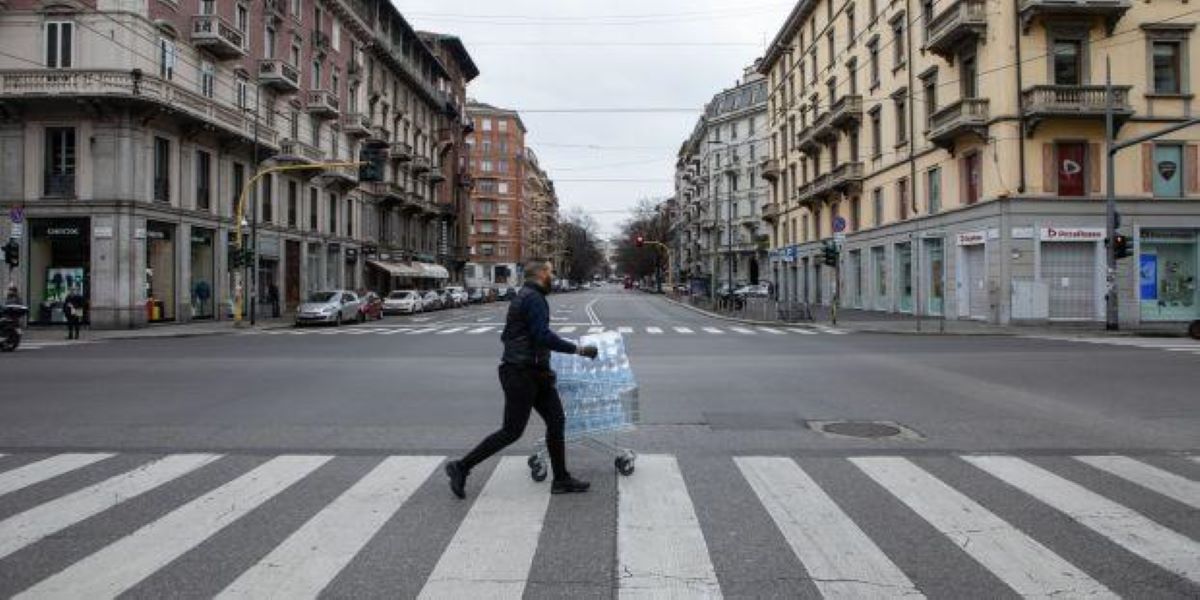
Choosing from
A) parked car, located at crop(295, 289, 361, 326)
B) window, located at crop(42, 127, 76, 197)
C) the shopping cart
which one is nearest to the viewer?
the shopping cart

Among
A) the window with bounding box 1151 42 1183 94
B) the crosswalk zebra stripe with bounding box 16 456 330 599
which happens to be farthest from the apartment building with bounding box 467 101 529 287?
the crosswalk zebra stripe with bounding box 16 456 330 599

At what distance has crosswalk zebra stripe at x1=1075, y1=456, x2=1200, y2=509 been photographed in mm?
5839

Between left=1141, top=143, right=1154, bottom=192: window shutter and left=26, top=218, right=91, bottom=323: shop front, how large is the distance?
118 ft

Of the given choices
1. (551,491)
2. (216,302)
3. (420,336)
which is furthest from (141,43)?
(551,491)

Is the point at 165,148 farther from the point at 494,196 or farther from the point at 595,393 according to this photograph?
the point at 494,196

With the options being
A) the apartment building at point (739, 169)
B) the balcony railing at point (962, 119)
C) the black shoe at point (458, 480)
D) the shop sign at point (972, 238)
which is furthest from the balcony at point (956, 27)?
the apartment building at point (739, 169)

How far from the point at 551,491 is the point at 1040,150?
26.7 metres

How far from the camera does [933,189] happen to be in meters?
32.3

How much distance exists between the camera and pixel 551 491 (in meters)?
5.88

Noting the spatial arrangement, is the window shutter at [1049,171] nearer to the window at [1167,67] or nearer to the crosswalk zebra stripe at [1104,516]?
the window at [1167,67]

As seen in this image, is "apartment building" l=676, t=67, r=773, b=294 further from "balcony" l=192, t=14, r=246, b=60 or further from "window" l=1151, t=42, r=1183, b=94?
"balcony" l=192, t=14, r=246, b=60

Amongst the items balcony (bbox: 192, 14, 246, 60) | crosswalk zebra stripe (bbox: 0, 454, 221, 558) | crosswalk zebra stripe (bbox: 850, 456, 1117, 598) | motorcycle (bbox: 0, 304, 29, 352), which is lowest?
crosswalk zebra stripe (bbox: 850, 456, 1117, 598)

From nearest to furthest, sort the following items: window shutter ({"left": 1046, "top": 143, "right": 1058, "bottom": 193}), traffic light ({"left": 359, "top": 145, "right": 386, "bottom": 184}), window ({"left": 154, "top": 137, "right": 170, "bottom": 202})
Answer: traffic light ({"left": 359, "top": 145, "right": 386, "bottom": 184})
window shutter ({"left": 1046, "top": 143, "right": 1058, "bottom": 193})
window ({"left": 154, "top": 137, "right": 170, "bottom": 202})

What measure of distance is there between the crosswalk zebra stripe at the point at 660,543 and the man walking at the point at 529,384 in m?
0.53
